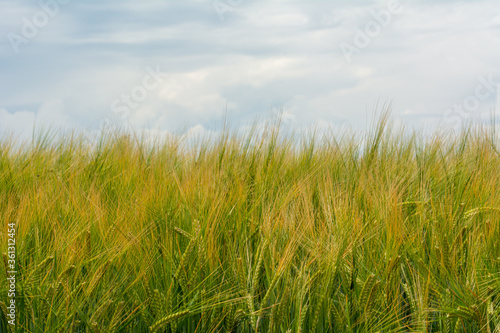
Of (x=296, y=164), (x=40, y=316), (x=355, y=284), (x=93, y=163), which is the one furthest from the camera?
(x=93, y=163)

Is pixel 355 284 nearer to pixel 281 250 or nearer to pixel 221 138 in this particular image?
pixel 281 250

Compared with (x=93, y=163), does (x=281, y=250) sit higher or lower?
lower

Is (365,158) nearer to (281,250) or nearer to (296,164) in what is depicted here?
(296,164)

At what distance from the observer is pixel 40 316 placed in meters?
1.56

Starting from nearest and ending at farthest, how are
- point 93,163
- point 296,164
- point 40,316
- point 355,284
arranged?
point 40,316 → point 355,284 → point 296,164 → point 93,163

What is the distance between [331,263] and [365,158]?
187 cm

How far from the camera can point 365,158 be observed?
3.32m

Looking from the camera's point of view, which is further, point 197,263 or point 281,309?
point 197,263

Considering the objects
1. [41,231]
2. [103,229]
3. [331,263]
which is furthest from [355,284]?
[41,231]

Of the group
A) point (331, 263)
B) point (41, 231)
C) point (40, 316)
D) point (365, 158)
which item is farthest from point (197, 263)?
point (365, 158)

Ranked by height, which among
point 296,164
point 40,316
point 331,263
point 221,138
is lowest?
point 40,316

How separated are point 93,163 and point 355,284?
8.30ft

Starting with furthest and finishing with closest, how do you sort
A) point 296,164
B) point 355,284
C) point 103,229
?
point 296,164, point 103,229, point 355,284

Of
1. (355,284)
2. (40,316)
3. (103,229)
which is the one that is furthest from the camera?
(103,229)
